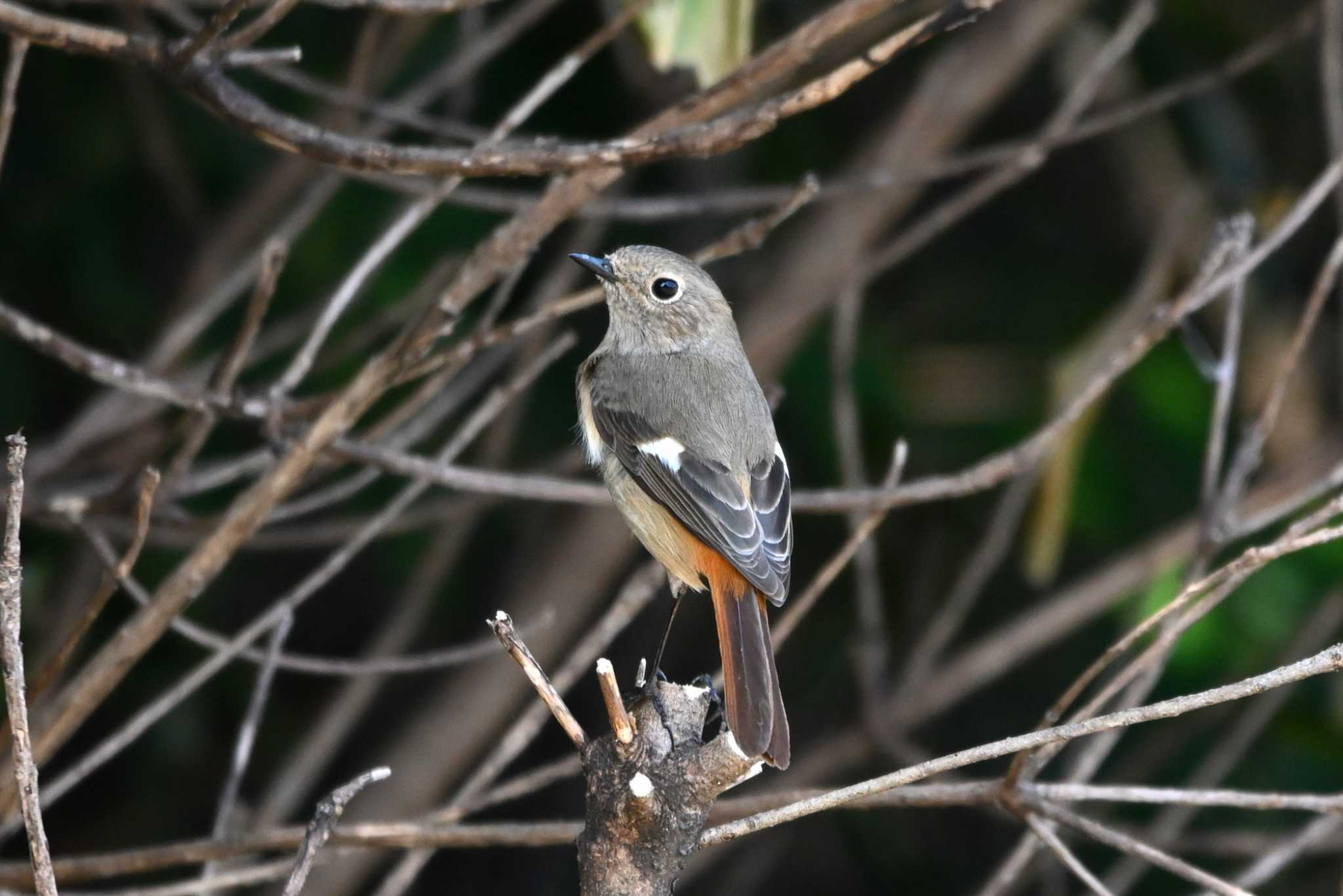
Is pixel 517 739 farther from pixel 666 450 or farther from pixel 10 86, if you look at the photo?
pixel 10 86

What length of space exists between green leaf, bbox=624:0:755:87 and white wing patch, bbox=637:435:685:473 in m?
0.73

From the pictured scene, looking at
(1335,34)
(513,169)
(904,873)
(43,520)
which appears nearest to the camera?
(513,169)

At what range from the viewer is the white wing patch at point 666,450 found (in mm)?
3211

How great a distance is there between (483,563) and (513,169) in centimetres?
335

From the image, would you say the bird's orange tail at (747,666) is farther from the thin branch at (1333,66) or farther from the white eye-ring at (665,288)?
the thin branch at (1333,66)

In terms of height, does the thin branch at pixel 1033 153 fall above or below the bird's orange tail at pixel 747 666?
above

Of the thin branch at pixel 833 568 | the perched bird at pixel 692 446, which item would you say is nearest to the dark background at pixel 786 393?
the perched bird at pixel 692 446

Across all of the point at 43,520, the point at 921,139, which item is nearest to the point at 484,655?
the point at 43,520

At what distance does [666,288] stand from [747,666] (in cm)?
129

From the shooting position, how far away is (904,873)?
17.1 feet

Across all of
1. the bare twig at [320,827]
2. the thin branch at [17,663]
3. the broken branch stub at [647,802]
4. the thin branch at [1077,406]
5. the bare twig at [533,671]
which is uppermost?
the thin branch at [1077,406]

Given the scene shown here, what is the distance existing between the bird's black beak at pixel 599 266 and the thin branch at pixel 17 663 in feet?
6.47

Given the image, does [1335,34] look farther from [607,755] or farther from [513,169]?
[607,755]

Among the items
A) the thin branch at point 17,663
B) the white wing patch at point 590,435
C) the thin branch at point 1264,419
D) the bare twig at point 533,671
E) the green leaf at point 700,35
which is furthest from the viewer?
the white wing patch at point 590,435
